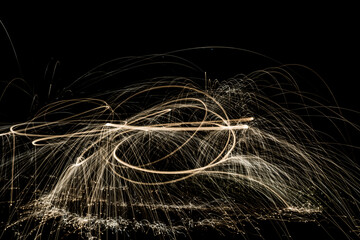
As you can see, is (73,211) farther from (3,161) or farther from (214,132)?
(214,132)

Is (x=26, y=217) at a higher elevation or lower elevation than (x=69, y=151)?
lower

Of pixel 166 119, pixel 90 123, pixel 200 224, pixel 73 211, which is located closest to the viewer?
pixel 200 224

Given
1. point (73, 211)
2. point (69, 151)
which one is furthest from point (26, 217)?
point (69, 151)

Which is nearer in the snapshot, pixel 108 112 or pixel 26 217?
pixel 26 217

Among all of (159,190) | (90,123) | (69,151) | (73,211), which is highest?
(90,123)

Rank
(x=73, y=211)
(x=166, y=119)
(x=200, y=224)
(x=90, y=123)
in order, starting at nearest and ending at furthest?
(x=200, y=224), (x=73, y=211), (x=90, y=123), (x=166, y=119)

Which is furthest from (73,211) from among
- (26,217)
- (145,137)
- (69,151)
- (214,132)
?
(214,132)

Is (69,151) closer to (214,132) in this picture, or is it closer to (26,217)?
(26,217)

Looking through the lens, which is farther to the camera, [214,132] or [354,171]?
[214,132]

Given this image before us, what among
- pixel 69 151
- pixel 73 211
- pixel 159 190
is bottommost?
pixel 159 190
